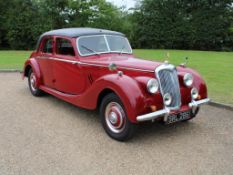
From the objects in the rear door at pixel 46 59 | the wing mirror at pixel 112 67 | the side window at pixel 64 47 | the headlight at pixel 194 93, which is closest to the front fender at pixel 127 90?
the wing mirror at pixel 112 67

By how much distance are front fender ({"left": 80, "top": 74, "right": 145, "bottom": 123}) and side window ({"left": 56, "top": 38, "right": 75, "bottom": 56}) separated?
1.48 meters

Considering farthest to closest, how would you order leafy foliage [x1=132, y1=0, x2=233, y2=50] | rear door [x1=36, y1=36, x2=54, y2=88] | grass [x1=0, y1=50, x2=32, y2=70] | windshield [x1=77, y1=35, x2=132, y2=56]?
leafy foliage [x1=132, y1=0, x2=233, y2=50]
grass [x1=0, y1=50, x2=32, y2=70]
rear door [x1=36, y1=36, x2=54, y2=88]
windshield [x1=77, y1=35, x2=132, y2=56]

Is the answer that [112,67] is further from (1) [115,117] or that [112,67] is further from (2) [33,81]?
(2) [33,81]

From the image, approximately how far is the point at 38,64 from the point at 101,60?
8.11 ft

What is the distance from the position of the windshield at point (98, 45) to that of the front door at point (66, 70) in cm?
23

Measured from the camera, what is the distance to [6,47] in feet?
84.4

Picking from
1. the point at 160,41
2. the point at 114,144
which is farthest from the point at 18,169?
the point at 160,41

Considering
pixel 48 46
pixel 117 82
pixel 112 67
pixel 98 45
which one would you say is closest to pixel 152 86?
pixel 117 82

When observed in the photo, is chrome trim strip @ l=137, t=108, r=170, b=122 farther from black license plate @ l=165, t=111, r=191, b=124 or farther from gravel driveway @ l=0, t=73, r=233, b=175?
gravel driveway @ l=0, t=73, r=233, b=175

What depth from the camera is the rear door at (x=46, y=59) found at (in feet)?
22.9

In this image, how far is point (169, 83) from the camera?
193 inches

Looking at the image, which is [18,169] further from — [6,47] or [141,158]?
[6,47]

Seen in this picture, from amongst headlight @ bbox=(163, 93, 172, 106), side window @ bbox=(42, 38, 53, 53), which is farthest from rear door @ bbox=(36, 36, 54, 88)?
headlight @ bbox=(163, 93, 172, 106)

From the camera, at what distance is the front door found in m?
5.96
